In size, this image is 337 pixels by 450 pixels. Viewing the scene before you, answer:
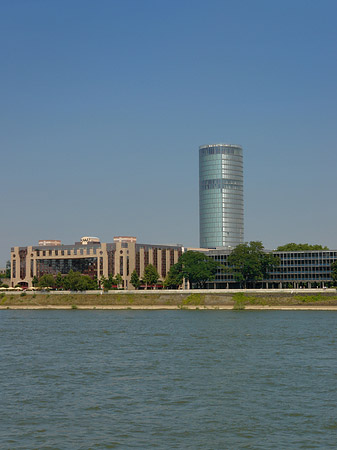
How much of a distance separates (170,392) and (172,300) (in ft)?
426

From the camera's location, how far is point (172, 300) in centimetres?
17812

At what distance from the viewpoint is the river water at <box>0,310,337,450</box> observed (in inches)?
1432

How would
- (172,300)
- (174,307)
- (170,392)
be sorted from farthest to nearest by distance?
(172,300) < (174,307) < (170,392)

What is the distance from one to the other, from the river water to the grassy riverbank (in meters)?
74.2

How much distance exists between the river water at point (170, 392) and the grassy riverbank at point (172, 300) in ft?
243

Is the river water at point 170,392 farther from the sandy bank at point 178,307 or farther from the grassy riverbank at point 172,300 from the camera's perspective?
the grassy riverbank at point 172,300

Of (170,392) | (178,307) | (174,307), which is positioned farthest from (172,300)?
(170,392)

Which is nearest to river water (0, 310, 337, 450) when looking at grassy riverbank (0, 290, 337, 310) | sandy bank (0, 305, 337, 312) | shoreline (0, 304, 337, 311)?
sandy bank (0, 305, 337, 312)

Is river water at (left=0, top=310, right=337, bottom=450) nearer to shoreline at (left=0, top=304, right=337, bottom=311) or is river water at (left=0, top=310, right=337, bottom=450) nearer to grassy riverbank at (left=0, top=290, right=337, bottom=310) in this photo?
shoreline at (left=0, top=304, right=337, bottom=311)

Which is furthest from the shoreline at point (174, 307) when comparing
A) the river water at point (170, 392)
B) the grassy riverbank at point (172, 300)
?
the river water at point (170, 392)

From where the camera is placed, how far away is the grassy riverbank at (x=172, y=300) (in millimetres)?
162500

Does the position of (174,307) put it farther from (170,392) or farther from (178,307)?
(170,392)

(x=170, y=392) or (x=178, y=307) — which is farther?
(x=178, y=307)

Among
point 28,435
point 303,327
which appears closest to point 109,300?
point 303,327
